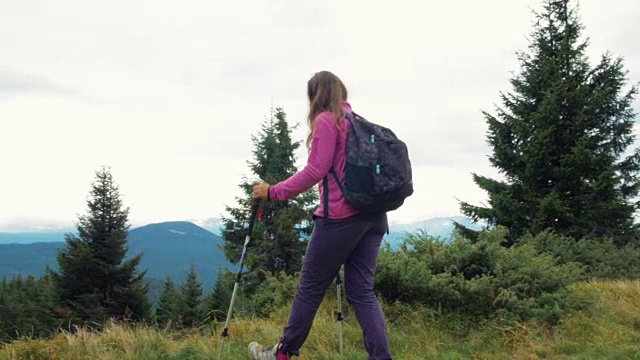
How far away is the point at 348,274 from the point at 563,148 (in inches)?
661

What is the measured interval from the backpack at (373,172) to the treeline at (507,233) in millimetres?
Result: 1562

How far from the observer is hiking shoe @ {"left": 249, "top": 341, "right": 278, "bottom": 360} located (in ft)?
13.4

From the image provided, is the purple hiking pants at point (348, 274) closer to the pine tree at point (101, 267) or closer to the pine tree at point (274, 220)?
the pine tree at point (274, 220)

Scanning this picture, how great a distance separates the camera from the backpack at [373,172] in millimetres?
3561

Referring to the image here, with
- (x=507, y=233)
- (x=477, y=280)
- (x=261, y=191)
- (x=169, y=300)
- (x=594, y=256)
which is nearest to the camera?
(x=261, y=191)

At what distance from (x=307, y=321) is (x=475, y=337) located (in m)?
1.95

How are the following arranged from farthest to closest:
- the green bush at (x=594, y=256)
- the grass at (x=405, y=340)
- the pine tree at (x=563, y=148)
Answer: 1. the pine tree at (x=563, y=148)
2. the green bush at (x=594, y=256)
3. the grass at (x=405, y=340)

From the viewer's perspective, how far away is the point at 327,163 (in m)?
3.60

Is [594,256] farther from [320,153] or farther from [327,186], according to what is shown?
[320,153]

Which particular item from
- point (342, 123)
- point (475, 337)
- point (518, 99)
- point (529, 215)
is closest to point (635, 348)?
point (475, 337)

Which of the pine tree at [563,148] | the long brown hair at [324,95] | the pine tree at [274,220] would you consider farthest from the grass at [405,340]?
the pine tree at [274,220]

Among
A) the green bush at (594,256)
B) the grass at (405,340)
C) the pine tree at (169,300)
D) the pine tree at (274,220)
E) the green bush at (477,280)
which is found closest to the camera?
the grass at (405,340)

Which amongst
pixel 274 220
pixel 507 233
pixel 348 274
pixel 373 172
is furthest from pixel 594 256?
pixel 274 220

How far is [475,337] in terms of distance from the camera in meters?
5.04
